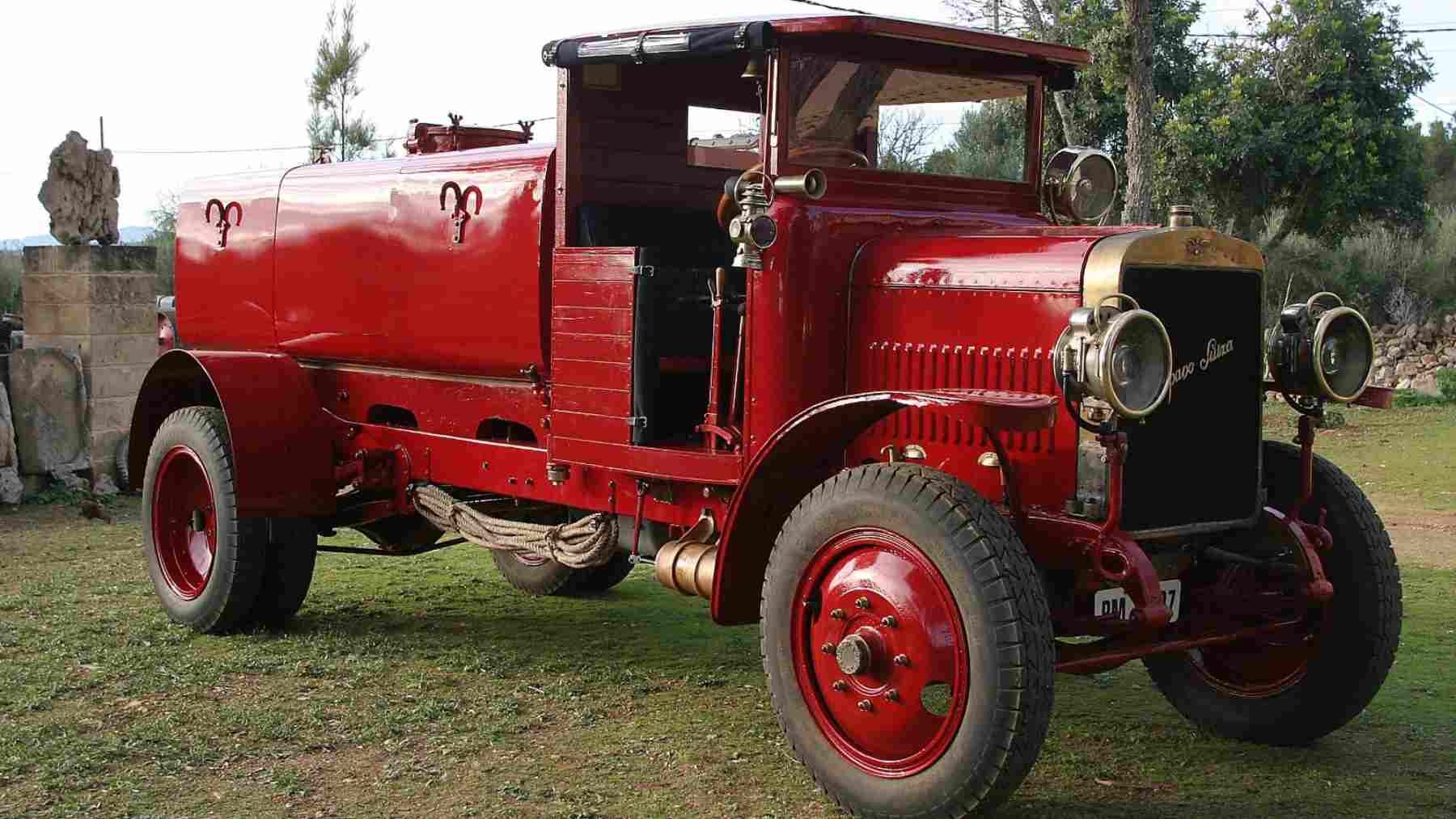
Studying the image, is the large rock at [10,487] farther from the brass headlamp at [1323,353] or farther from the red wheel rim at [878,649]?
the brass headlamp at [1323,353]

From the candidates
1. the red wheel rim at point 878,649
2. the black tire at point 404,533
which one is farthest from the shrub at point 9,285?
the red wheel rim at point 878,649

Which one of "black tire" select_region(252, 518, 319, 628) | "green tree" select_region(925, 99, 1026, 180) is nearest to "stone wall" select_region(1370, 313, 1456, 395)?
"green tree" select_region(925, 99, 1026, 180)

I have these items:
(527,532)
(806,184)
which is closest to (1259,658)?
(806,184)

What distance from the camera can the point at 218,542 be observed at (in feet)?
19.9

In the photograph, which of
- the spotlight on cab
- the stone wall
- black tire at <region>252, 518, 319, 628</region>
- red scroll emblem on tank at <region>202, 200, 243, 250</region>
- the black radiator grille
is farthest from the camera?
the stone wall

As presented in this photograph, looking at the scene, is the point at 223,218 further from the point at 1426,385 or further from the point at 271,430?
the point at 1426,385

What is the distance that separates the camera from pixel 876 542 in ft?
13.1

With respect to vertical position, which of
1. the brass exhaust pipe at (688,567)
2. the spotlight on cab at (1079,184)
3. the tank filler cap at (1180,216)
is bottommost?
the brass exhaust pipe at (688,567)

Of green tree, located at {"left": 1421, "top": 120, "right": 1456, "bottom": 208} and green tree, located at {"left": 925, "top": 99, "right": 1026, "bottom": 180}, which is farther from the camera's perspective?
green tree, located at {"left": 1421, "top": 120, "right": 1456, "bottom": 208}

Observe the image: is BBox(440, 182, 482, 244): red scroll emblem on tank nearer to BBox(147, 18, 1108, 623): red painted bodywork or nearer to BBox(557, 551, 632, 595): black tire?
BBox(147, 18, 1108, 623): red painted bodywork

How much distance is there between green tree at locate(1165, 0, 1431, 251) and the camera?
18.4 m

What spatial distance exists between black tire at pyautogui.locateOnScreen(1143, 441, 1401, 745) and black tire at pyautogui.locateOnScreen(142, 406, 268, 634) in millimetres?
3759

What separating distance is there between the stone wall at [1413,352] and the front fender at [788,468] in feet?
52.6

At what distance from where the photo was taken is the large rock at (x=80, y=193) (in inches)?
430
